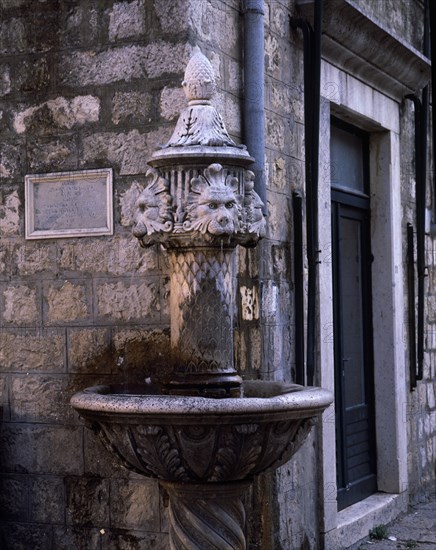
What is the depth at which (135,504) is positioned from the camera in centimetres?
500

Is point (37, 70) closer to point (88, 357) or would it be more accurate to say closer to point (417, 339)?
point (88, 357)

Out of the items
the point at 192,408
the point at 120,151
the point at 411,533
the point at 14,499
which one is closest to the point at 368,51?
the point at 120,151

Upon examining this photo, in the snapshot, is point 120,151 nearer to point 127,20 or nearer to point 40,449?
point 127,20

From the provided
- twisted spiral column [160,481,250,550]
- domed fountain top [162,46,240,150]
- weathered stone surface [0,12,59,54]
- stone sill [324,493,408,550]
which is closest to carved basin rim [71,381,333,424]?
twisted spiral column [160,481,250,550]

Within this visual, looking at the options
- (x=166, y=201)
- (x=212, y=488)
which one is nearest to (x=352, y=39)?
(x=166, y=201)

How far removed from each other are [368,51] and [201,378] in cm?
353

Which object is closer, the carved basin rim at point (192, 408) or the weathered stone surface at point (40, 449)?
the carved basin rim at point (192, 408)

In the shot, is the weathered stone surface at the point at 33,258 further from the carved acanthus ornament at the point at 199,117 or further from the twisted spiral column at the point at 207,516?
the twisted spiral column at the point at 207,516

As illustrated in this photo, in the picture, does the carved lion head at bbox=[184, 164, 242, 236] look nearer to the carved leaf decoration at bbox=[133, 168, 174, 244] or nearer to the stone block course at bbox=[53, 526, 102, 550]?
the carved leaf decoration at bbox=[133, 168, 174, 244]

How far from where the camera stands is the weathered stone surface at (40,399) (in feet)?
17.1

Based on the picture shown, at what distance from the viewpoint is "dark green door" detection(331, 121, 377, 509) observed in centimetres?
698

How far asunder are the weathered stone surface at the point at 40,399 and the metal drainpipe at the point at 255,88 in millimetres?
1370

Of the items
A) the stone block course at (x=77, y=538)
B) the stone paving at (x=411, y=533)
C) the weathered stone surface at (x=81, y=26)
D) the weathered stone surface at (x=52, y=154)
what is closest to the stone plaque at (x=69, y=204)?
the weathered stone surface at (x=52, y=154)

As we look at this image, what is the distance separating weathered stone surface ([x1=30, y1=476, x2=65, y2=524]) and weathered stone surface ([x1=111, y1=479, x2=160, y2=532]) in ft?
0.96
